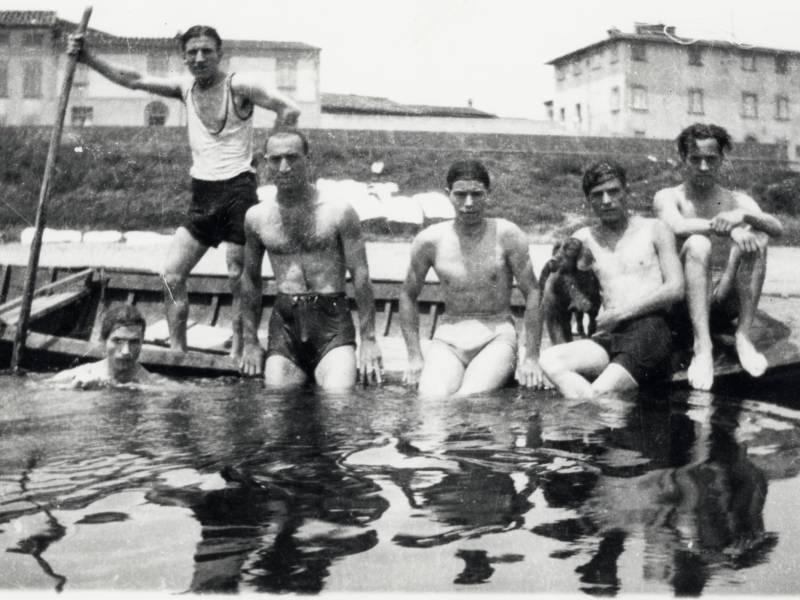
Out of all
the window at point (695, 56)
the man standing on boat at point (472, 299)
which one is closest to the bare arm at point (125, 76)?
the man standing on boat at point (472, 299)

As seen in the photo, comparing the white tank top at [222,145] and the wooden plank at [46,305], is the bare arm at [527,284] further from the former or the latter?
the wooden plank at [46,305]

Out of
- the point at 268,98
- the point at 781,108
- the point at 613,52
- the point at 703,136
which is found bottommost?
the point at 703,136

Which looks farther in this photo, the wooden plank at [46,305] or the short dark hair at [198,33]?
the wooden plank at [46,305]

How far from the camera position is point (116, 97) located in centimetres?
3978

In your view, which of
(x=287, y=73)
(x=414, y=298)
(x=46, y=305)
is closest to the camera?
(x=414, y=298)

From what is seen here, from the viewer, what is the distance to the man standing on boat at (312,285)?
5645mm

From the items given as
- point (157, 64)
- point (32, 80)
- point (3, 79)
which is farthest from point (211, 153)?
point (157, 64)

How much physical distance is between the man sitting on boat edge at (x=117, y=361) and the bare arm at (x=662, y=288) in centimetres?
289

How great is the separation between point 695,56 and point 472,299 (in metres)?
44.4

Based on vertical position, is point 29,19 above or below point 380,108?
above

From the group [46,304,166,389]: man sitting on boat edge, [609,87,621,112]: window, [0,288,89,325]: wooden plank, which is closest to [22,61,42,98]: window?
[609,87,621,112]: window

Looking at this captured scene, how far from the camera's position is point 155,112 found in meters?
40.7

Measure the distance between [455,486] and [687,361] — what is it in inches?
97.9

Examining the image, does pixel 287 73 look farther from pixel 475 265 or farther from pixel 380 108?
pixel 475 265
